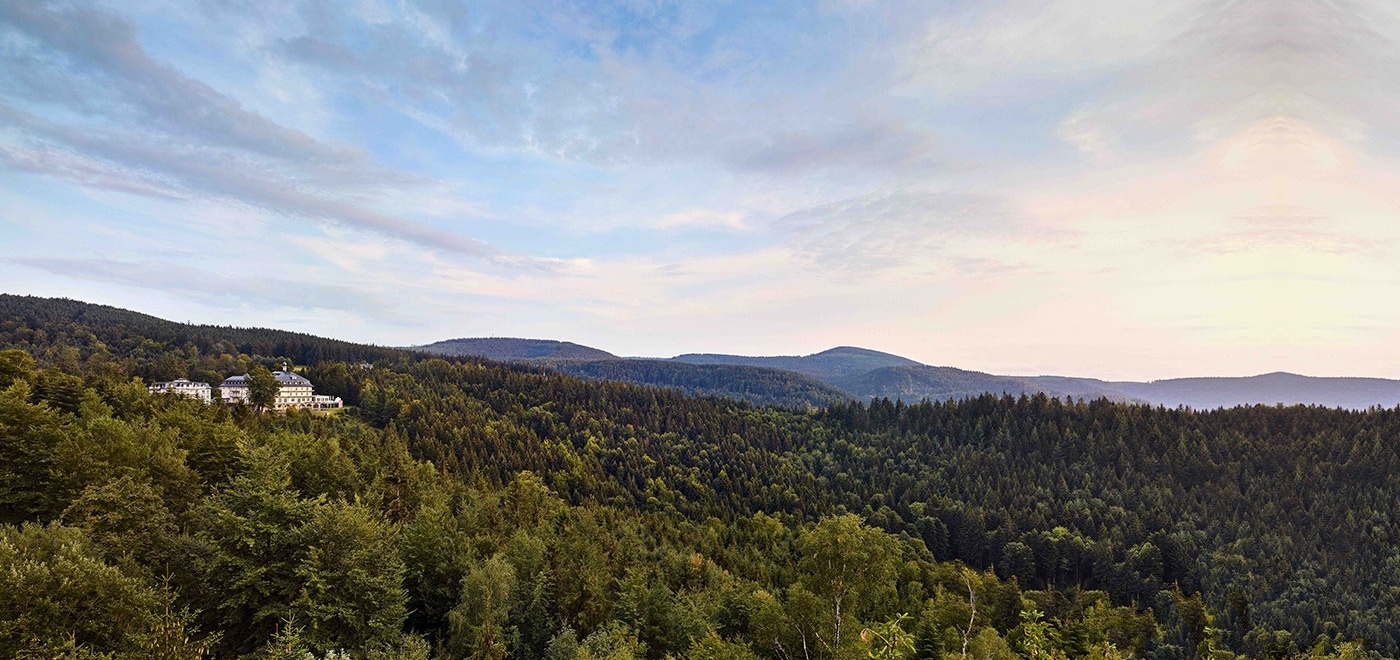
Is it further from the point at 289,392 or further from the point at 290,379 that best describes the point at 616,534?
the point at 290,379

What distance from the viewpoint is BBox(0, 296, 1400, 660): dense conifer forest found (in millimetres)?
29953

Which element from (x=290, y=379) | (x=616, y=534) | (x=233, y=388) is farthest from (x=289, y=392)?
(x=616, y=534)

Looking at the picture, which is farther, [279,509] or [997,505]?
[997,505]

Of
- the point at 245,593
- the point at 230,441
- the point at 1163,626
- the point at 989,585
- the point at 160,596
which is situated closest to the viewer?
the point at 160,596

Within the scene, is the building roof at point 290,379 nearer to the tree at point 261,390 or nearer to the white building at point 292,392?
the white building at point 292,392

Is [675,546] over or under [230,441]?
under

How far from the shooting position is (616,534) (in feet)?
322

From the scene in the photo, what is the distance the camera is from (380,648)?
32.5 metres

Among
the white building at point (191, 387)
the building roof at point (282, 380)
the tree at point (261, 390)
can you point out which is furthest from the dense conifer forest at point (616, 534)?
the tree at point (261, 390)

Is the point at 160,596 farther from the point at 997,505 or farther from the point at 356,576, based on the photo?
the point at 997,505

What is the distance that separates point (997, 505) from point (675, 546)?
106m

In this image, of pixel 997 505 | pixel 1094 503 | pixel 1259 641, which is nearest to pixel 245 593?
pixel 1259 641

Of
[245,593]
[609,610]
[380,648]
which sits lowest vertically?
[609,610]

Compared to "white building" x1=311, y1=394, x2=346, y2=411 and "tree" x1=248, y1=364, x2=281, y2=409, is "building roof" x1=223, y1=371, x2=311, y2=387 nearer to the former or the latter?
"white building" x1=311, y1=394, x2=346, y2=411
